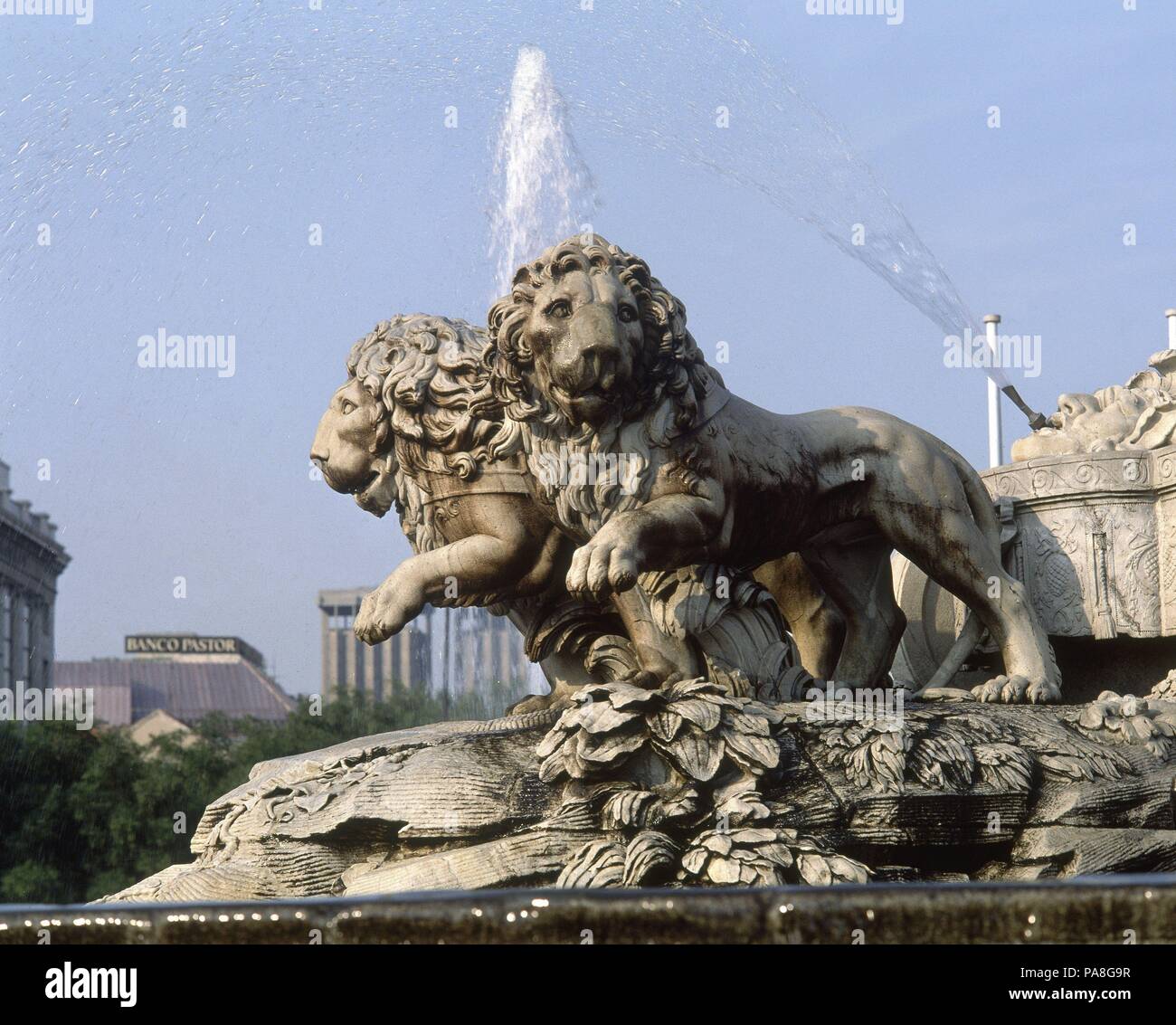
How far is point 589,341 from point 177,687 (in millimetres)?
92744

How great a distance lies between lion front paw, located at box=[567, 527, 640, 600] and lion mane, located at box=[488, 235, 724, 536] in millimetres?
312

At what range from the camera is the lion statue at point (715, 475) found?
6.71 m

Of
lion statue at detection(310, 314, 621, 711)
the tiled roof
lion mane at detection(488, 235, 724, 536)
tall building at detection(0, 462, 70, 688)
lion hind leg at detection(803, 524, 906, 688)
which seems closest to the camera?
lion mane at detection(488, 235, 724, 536)

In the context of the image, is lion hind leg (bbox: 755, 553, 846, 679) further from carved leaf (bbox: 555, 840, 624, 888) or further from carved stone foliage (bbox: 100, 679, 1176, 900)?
carved leaf (bbox: 555, 840, 624, 888)

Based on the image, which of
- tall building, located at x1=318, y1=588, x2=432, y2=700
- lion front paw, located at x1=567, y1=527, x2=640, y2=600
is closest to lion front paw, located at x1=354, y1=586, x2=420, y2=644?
lion front paw, located at x1=567, y1=527, x2=640, y2=600

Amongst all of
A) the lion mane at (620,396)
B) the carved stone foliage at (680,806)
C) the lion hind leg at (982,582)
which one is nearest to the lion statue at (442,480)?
the lion mane at (620,396)

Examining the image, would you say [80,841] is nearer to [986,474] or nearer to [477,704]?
[477,704]

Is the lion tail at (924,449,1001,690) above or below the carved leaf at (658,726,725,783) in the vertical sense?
above

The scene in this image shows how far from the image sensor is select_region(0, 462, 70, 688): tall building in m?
59.2

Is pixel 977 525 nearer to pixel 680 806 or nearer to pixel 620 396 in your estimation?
pixel 620 396

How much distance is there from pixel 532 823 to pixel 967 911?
232 centimetres

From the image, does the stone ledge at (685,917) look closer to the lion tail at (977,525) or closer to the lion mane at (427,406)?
the lion mane at (427,406)

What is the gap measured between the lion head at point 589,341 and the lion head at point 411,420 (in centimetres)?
33

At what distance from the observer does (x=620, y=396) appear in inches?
267
